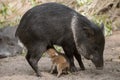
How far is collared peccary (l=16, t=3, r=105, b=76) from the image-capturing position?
7.34m

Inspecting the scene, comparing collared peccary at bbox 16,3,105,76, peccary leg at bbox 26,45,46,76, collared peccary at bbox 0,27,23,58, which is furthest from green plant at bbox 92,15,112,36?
peccary leg at bbox 26,45,46,76

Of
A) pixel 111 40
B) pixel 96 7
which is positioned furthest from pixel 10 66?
pixel 96 7

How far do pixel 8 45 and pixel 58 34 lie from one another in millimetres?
3370

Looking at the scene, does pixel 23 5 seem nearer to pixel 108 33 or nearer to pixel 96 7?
pixel 96 7

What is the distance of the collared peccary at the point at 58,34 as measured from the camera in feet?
24.1

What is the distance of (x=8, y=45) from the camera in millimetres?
10539

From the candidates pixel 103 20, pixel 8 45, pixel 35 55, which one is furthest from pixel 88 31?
pixel 103 20

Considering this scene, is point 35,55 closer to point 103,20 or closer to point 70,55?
point 70,55

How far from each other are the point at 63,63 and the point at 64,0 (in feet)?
23.0

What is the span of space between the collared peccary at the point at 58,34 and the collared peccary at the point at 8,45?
2.77 meters

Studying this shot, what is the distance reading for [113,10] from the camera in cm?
1277

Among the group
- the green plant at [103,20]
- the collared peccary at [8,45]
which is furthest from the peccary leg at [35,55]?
the green plant at [103,20]

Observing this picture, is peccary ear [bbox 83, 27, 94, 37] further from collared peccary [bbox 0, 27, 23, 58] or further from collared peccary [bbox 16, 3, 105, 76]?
collared peccary [bbox 0, 27, 23, 58]

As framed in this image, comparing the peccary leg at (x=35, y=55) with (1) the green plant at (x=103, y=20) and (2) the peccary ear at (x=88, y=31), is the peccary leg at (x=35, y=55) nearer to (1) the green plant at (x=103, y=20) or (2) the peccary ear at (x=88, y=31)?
(2) the peccary ear at (x=88, y=31)
